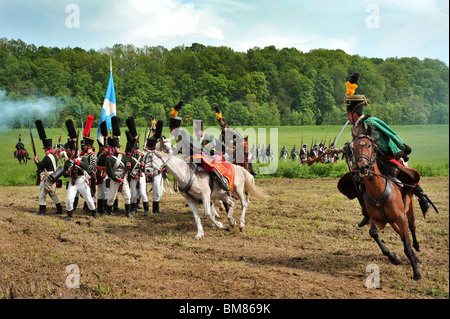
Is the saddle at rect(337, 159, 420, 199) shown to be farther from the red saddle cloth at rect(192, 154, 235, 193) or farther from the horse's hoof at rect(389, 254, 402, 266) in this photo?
the red saddle cloth at rect(192, 154, 235, 193)

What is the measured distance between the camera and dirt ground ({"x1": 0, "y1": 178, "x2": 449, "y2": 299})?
655 centimetres

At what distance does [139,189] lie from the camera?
13273 millimetres

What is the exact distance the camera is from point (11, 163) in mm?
28719

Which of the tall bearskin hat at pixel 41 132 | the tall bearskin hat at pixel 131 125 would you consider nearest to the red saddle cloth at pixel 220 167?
the tall bearskin hat at pixel 131 125

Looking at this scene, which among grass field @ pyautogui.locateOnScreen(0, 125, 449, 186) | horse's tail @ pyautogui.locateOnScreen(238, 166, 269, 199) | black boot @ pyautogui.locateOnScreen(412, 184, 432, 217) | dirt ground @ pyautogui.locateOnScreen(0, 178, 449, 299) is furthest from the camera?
grass field @ pyautogui.locateOnScreen(0, 125, 449, 186)

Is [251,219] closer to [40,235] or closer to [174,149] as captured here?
[174,149]

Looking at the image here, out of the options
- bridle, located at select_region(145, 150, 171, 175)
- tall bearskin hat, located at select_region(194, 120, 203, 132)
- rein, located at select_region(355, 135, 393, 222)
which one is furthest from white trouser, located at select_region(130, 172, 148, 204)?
rein, located at select_region(355, 135, 393, 222)

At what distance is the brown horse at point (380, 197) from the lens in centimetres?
674

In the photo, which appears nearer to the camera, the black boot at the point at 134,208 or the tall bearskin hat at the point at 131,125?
Result: the tall bearskin hat at the point at 131,125

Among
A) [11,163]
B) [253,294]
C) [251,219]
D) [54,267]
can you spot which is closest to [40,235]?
[54,267]

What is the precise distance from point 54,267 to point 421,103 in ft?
162

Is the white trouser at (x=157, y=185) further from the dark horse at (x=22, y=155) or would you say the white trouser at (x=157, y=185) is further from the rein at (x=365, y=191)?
the dark horse at (x=22, y=155)

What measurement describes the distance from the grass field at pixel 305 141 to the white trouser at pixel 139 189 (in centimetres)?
567

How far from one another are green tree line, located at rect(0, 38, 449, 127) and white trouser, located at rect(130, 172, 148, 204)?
21.3 m
